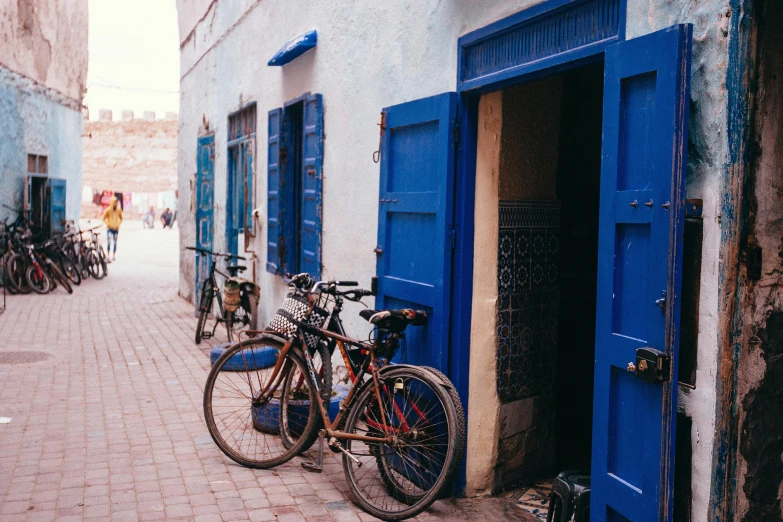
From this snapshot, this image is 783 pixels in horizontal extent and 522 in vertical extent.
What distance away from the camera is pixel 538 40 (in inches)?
149

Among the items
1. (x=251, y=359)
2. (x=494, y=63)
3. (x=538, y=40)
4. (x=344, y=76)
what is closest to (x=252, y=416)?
(x=251, y=359)

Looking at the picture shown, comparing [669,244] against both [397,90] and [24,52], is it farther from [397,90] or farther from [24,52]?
[24,52]

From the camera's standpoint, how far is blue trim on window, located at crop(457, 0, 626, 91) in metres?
3.34

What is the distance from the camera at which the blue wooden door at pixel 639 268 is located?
282 cm

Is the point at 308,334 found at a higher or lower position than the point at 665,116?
lower

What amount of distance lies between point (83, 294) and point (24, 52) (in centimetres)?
523

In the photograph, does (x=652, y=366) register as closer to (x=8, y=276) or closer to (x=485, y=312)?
(x=485, y=312)

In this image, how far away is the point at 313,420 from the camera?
4.75m

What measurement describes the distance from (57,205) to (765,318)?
55.6 feet

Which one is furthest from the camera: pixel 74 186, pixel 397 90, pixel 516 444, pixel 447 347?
pixel 74 186

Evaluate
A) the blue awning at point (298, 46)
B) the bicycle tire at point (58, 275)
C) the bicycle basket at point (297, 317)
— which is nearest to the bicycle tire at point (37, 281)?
the bicycle tire at point (58, 275)

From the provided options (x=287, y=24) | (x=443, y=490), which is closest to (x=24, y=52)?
(x=287, y=24)

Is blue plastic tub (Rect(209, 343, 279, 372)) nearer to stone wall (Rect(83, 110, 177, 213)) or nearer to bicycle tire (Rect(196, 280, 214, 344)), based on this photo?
bicycle tire (Rect(196, 280, 214, 344))

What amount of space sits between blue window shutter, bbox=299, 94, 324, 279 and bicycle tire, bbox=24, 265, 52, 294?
8966mm
